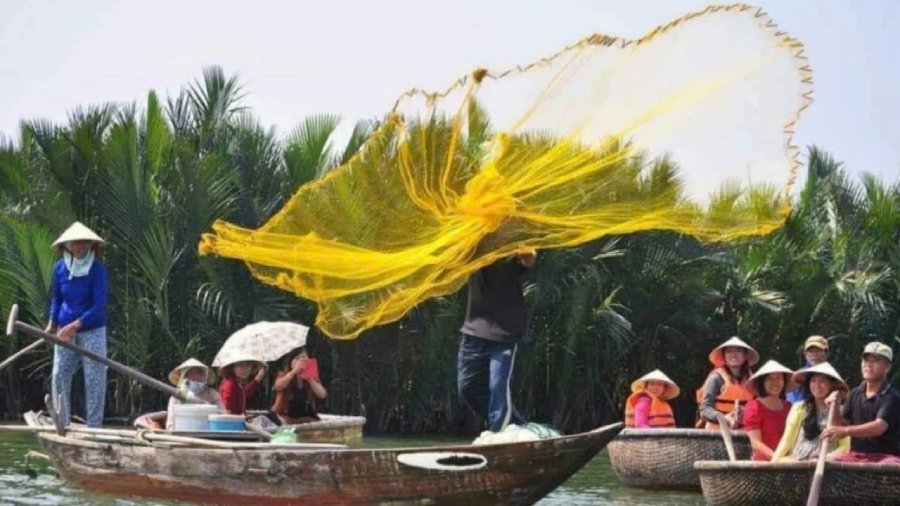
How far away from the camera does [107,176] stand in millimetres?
19750

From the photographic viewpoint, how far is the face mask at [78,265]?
12312 millimetres

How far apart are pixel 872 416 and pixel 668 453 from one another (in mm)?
2637

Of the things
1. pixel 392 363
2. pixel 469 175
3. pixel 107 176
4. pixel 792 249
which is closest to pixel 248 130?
pixel 107 176

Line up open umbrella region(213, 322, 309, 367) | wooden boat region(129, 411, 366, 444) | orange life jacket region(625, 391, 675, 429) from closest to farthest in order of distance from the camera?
open umbrella region(213, 322, 309, 367), wooden boat region(129, 411, 366, 444), orange life jacket region(625, 391, 675, 429)

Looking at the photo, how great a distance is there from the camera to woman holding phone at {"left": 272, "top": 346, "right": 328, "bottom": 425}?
12906 millimetres

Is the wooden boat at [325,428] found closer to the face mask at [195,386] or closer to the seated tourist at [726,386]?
the face mask at [195,386]

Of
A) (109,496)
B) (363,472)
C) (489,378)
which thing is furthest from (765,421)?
(109,496)

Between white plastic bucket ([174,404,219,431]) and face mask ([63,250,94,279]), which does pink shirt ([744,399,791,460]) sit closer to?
white plastic bucket ([174,404,219,431])

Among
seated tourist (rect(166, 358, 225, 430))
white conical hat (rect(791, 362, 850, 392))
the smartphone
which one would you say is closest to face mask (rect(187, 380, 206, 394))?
seated tourist (rect(166, 358, 225, 430))

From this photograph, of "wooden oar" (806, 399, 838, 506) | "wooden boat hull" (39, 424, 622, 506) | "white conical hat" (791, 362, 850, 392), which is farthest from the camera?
"white conical hat" (791, 362, 850, 392)

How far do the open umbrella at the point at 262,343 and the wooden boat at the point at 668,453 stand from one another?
259 cm

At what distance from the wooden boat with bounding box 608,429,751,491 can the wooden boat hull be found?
3049 mm

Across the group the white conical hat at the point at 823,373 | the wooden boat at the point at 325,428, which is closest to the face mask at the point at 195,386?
the wooden boat at the point at 325,428

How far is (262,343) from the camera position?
11891mm
